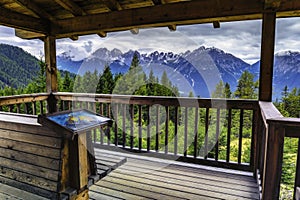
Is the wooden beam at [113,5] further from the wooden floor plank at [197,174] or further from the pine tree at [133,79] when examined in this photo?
the pine tree at [133,79]

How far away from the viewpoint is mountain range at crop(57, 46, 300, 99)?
4.67 meters

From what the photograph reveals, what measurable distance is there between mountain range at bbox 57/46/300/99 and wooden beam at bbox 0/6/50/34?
2.35 metres

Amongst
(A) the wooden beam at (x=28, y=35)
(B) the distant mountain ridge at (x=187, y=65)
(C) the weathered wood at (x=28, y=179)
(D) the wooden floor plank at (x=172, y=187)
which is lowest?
(D) the wooden floor plank at (x=172, y=187)

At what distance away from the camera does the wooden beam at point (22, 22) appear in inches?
134

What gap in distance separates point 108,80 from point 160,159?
242 inches

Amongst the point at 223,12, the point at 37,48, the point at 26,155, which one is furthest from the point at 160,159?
the point at 37,48

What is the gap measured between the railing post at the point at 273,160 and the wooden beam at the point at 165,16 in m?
1.86

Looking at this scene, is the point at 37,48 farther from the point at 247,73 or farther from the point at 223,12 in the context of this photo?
the point at 223,12

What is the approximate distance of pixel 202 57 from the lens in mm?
6133

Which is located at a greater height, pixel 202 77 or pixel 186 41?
pixel 186 41

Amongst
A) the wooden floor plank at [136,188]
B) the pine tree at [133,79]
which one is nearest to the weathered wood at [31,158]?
the wooden floor plank at [136,188]

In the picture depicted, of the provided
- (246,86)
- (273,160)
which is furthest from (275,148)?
(246,86)

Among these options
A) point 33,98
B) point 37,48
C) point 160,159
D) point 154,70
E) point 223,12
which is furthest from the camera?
point 37,48

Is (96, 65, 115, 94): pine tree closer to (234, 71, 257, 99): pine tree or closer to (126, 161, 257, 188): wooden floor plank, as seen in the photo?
(234, 71, 257, 99): pine tree
